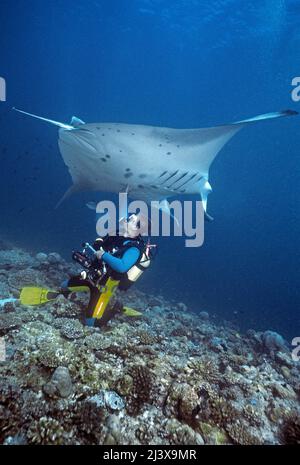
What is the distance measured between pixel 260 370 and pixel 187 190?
4.24 metres

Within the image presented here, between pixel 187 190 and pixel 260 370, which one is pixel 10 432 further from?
pixel 187 190

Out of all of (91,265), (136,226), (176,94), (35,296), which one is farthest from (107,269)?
(176,94)

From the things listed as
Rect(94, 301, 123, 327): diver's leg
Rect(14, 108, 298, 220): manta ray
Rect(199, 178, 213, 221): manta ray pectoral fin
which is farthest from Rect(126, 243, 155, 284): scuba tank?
Rect(199, 178, 213, 221): manta ray pectoral fin

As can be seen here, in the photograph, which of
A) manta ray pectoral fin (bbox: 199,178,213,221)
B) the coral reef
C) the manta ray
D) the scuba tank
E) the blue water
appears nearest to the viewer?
the coral reef

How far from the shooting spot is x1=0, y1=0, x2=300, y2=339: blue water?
25.5 metres

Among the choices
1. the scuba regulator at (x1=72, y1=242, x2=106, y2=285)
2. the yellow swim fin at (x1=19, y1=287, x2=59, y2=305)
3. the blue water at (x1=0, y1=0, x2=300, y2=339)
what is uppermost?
the blue water at (x1=0, y1=0, x2=300, y2=339)

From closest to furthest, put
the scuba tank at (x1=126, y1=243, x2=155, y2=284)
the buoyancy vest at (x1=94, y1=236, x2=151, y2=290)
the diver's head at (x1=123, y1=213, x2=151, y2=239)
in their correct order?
the buoyancy vest at (x1=94, y1=236, x2=151, y2=290), the scuba tank at (x1=126, y1=243, x2=155, y2=284), the diver's head at (x1=123, y1=213, x2=151, y2=239)

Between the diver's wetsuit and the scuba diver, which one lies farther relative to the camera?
the scuba diver

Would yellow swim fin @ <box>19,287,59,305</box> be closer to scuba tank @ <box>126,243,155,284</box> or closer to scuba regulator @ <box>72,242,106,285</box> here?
scuba regulator @ <box>72,242,106,285</box>

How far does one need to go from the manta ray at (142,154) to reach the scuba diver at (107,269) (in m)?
1.82

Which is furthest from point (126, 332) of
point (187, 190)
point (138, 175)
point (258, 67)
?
point (258, 67)

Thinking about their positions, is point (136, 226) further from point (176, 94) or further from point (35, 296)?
point (176, 94)

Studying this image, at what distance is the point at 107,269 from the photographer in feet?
12.7

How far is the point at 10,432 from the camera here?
6.09 feet
